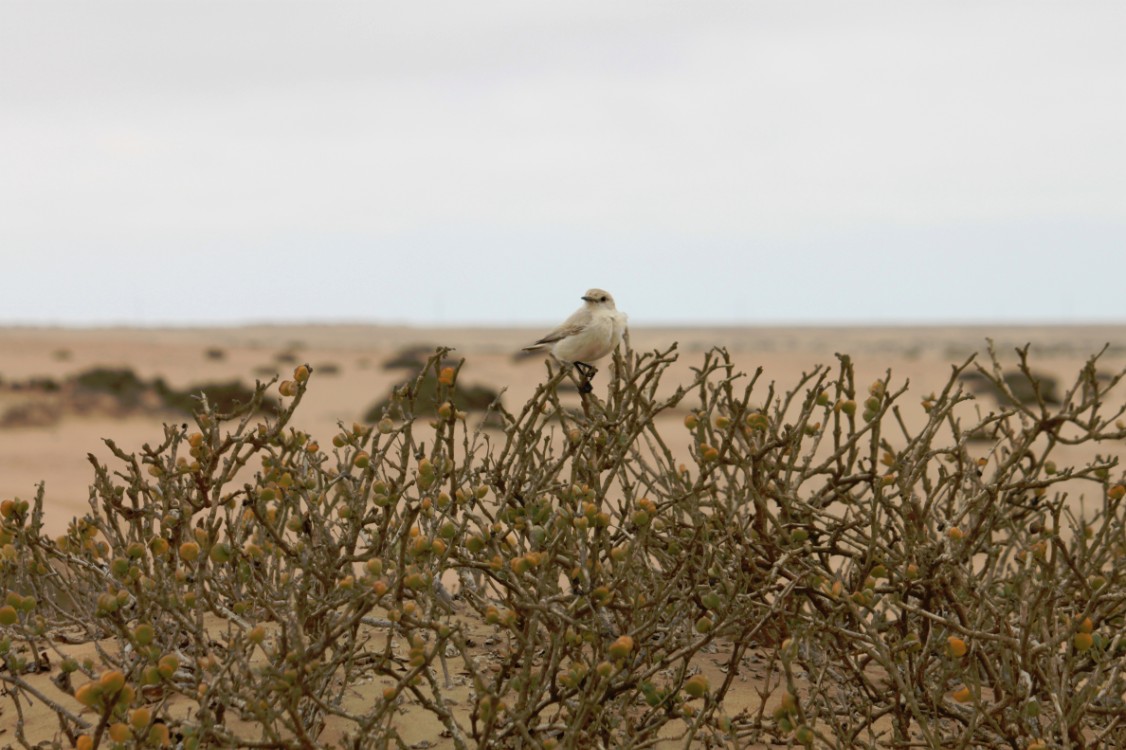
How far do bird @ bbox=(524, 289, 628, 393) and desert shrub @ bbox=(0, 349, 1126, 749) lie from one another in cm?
19

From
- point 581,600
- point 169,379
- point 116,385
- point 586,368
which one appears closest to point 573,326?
point 586,368

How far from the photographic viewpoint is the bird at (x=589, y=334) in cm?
356

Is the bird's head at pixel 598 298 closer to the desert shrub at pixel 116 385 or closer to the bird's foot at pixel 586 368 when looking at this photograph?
the bird's foot at pixel 586 368

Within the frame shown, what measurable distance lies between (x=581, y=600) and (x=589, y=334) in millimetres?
1203

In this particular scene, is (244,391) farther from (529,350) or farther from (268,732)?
(268,732)

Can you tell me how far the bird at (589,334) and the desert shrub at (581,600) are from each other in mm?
190

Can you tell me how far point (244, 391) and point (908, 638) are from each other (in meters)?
18.8

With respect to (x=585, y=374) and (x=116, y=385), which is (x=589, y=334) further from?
(x=116, y=385)

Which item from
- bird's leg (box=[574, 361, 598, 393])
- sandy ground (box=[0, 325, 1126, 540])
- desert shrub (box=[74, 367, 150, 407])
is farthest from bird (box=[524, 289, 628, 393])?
desert shrub (box=[74, 367, 150, 407])

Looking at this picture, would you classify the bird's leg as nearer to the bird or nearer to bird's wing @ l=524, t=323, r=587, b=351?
the bird

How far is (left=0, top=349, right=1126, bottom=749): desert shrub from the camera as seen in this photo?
2.36m

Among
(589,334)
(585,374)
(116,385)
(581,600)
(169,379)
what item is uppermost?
(589,334)

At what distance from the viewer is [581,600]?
8.54 feet

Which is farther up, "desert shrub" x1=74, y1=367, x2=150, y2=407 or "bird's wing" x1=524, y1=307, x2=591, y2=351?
"bird's wing" x1=524, y1=307, x2=591, y2=351
